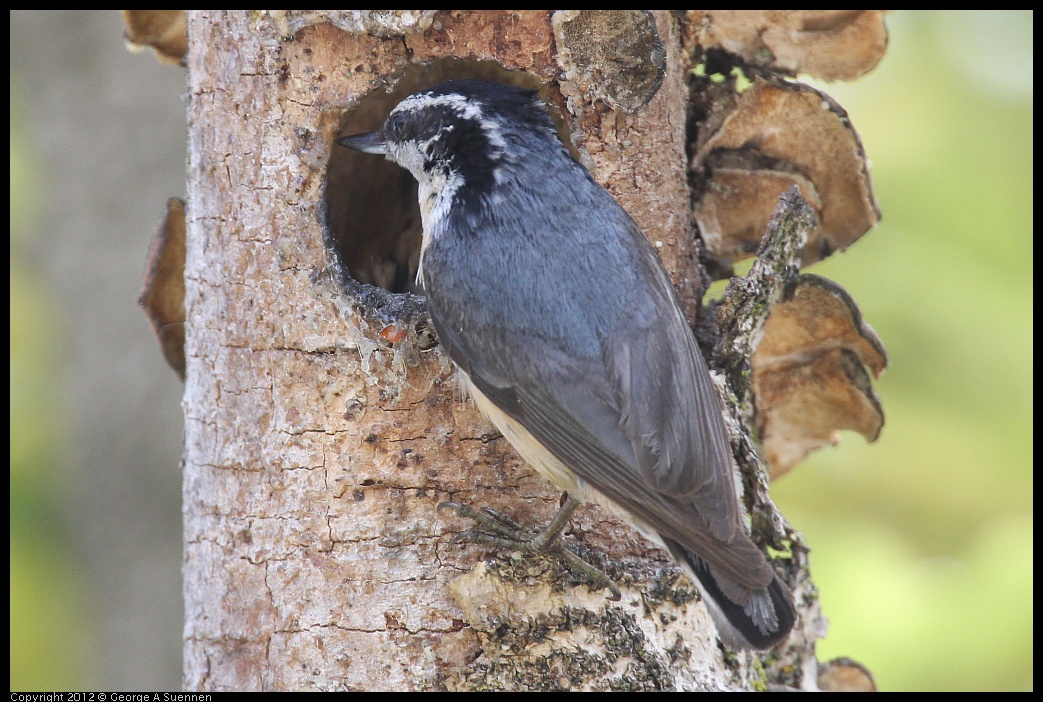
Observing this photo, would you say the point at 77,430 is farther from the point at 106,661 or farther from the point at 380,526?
the point at 380,526

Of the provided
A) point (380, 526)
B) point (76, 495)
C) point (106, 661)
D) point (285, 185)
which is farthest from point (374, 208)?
point (106, 661)

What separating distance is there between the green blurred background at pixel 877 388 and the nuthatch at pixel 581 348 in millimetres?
918

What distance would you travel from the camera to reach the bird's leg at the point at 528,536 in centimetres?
237

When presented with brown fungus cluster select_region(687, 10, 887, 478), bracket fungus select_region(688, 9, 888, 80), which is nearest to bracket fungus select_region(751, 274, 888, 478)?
brown fungus cluster select_region(687, 10, 887, 478)

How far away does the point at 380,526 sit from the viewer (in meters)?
2.46

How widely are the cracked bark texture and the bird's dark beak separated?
76 mm

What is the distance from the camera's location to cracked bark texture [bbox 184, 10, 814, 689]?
7.84ft

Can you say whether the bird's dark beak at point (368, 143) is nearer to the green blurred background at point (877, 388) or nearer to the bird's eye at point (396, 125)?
the bird's eye at point (396, 125)

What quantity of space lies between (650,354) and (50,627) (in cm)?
328

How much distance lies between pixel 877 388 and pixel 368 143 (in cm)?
220

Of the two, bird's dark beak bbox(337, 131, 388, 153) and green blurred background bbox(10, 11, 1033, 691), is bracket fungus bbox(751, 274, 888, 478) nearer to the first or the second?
green blurred background bbox(10, 11, 1033, 691)
